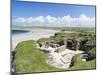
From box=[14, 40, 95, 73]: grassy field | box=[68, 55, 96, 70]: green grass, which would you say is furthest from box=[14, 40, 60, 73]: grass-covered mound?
box=[68, 55, 96, 70]: green grass

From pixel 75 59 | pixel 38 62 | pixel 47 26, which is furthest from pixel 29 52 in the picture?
pixel 75 59

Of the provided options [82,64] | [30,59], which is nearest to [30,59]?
[30,59]

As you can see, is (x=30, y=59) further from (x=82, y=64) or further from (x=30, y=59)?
(x=82, y=64)

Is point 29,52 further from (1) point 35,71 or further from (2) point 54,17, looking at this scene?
(2) point 54,17

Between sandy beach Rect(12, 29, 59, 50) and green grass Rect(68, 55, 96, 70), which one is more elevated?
sandy beach Rect(12, 29, 59, 50)

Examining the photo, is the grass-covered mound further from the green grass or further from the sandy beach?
the green grass
